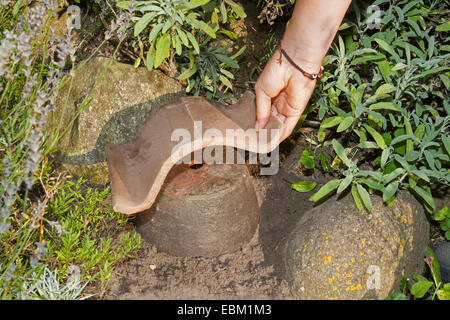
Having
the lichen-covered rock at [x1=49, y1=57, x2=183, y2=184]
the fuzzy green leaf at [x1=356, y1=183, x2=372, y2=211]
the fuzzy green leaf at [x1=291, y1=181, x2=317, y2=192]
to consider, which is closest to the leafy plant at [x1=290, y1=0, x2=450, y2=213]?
the fuzzy green leaf at [x1=356, y1=183, x2=372, y2=211]

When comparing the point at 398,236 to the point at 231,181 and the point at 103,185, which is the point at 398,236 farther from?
the point at 103,185

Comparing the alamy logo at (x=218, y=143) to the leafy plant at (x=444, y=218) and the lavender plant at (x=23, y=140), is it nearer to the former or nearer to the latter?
the lavender plant at (x=23, y=140)

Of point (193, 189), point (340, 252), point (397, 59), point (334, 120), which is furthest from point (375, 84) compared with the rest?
point (193, 189)

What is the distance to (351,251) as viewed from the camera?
2238mm

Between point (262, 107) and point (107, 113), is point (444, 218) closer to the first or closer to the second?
point (262, 107)

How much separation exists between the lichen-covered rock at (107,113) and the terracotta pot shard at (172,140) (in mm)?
427

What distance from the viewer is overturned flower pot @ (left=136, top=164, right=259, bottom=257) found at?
2.30 metres

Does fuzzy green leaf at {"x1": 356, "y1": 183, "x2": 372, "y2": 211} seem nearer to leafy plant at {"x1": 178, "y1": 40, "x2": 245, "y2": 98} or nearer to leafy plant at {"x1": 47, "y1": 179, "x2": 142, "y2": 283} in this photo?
leafy plant at {"x1": 178, "y1": 40, "x2": 245, "y2": 98}

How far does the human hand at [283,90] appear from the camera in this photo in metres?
2.20

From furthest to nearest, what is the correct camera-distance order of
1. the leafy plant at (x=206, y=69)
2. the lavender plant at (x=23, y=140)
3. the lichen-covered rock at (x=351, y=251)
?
the leafy plant at (x=206, y=69) → the lichen-covered rock at (x=351, y=251) → the lavender plant at (x=23, y=140)

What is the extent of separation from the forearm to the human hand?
0.04 meters

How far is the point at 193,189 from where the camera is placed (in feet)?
7.64

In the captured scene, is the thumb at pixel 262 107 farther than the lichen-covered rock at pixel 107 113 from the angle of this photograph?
No

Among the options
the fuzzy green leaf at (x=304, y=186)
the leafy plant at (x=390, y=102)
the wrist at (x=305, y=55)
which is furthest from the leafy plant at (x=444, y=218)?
the wrist at (x=305, y=55)
